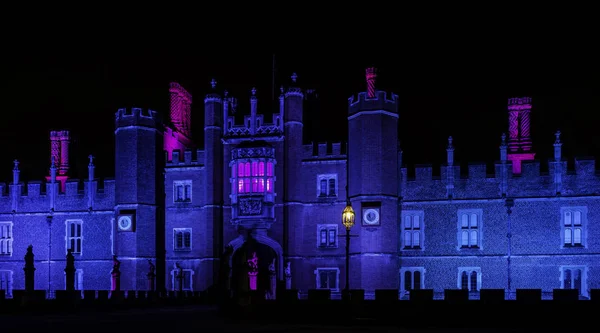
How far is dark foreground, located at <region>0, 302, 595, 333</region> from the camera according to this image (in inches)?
870

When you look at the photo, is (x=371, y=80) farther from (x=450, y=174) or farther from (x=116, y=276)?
(x=116, y=276)

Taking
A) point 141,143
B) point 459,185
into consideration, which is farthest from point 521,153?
point 141,143

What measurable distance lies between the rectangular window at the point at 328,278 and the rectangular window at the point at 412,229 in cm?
412

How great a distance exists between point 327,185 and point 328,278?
5.26 m

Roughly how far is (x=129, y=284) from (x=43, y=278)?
7.05 meters

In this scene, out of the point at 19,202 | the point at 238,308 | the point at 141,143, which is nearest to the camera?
the point at 238,308

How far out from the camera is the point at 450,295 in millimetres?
26422

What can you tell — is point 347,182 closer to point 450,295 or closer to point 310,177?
point 310,177

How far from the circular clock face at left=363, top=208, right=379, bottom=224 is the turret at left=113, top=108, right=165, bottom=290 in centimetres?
1284

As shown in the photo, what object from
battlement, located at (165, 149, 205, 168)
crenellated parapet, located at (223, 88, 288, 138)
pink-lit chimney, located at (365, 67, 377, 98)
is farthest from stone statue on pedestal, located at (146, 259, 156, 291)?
pink-lit chimney, located at (365, 67, 377, 98)

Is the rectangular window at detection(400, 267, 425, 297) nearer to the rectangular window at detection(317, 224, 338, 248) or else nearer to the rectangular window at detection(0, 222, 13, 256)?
the rectangular window at detection(317, 224, 338, 248)

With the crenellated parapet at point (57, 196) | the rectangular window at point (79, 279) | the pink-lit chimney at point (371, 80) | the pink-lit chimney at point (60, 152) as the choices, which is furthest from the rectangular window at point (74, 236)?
the pink-lit chimney at point (371, 80)

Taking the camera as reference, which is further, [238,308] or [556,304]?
[238,308]

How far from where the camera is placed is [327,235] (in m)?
44.3
